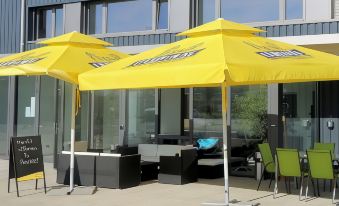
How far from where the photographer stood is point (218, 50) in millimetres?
6723

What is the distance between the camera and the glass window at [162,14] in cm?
1297

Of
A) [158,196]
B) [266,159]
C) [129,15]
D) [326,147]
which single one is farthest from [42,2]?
[326,147]

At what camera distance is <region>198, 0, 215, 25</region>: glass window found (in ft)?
40.3

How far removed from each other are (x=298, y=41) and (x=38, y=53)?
17.2 ft

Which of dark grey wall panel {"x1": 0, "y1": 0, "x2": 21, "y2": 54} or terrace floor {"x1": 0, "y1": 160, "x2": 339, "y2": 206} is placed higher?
dark grey wall panel {"x1": 0, "y1": 0, "x2": 21, "y2": 54}

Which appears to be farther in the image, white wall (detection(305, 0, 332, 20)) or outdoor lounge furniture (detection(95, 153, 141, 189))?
white wall (detection(305, 0, 332, 20))

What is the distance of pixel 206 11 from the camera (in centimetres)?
1241

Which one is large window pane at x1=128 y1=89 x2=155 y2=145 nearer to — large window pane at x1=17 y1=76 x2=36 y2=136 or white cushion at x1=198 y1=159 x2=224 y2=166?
white cushion at x1=198 y1=159 x2=224 y2=166

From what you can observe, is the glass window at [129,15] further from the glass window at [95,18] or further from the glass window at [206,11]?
the glass window at [206,11]

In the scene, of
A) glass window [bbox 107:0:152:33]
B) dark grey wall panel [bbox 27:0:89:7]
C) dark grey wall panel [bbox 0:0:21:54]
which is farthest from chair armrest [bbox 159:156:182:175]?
dark grey wall panel [bbox 0:0:21:54]

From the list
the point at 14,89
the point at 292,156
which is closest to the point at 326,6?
the point at 292,156

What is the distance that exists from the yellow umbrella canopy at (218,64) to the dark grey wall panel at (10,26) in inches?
336

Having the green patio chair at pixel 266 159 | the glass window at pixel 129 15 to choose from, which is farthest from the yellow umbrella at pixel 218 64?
the glass window at pixel 129 15

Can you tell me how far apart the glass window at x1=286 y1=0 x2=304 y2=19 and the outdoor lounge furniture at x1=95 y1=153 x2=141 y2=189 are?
4687 millimetres
